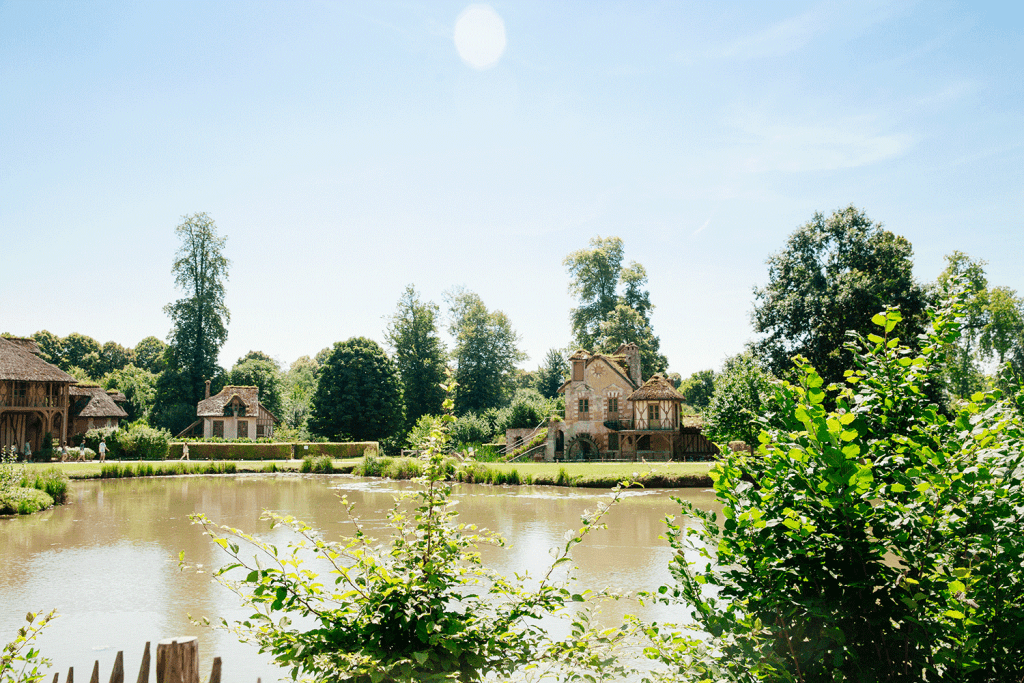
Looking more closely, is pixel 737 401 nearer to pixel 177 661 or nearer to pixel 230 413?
pixel 177 661

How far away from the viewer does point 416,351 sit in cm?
5425

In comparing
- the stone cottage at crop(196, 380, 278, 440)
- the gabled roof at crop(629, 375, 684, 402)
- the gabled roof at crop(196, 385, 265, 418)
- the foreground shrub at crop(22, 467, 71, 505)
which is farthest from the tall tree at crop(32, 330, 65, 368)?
the gabled roof at crop(629, 375, 684, 402)

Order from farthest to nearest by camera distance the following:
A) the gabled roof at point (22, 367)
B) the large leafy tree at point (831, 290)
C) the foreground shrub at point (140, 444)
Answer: the foreground shrub at point (140, 444), the gabled roof at point (22, 367), the large leafy tree at point (831, 290)

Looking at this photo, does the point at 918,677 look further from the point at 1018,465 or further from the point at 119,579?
the point at 119,579

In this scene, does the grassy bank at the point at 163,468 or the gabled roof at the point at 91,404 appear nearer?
the grassy bank at the point at 163,468

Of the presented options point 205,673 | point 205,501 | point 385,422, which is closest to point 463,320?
point 385,422

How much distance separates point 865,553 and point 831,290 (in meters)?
30.2

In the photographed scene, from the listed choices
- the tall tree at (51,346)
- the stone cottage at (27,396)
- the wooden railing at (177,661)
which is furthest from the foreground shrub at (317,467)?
the tall tree at (51,346)

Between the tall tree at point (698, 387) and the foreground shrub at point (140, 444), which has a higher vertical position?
the tall tree at point (698, 387)

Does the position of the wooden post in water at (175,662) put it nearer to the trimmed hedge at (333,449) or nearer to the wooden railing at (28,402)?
the trimmed hedge at (333,449)

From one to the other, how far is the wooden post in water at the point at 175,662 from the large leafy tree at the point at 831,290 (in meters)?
27.8

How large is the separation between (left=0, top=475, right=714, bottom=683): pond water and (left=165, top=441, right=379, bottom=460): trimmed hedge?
541 inches

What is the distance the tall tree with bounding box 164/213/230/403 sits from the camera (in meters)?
52.8

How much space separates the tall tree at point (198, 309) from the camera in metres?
52.8
